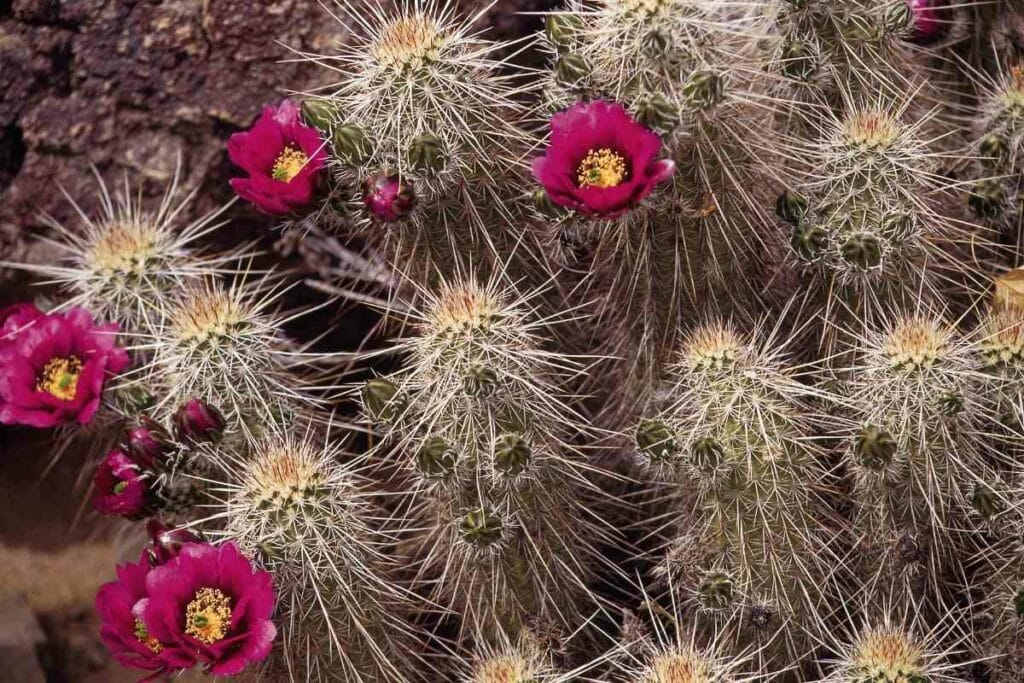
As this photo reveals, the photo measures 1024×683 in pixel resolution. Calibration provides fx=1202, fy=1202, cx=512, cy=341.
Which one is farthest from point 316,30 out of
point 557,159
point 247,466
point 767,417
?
point 767,417

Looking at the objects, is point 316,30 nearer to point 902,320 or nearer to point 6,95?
point 6,95

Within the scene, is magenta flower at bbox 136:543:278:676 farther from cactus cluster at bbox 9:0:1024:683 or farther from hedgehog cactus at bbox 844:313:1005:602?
hedgehog cactus at bbox 844:313:1005:602

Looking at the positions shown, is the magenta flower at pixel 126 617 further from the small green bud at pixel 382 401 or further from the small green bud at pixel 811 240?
the small green bud at pixel 811 240

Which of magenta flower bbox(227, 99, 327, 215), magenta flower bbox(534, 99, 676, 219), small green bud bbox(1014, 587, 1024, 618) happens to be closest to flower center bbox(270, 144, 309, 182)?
magenta flower bbox(227, 99, 327, 215)

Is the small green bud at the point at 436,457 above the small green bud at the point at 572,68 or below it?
below

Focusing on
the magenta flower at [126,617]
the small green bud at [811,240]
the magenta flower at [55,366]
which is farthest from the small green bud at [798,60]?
the magenta flower at [126,617]

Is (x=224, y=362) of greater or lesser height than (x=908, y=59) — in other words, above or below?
below

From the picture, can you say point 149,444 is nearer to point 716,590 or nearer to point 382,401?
point 382,401
